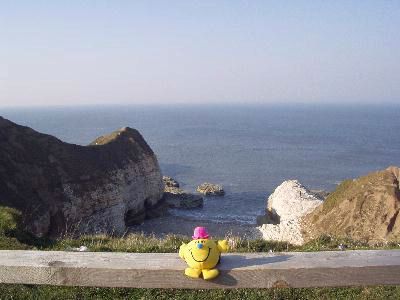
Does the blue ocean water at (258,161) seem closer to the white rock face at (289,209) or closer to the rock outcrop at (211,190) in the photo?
the rock outcrop at (211,190)

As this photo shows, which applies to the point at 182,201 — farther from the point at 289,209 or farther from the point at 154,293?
the point at 154,293

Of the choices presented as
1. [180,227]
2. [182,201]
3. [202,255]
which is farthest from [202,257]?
[182,201]

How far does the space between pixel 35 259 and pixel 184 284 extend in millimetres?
1733

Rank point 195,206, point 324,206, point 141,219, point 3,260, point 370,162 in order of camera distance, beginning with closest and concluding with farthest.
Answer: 1. point 3,260
2. point 324,206
3. point 141,219
4. point 195,206
5. point 370,162

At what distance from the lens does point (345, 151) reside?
111 metres

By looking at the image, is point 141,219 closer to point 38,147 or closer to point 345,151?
point 38,147

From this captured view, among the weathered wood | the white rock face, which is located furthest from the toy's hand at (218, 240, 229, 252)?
the white rock face

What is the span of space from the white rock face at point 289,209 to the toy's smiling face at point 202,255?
2791 cm

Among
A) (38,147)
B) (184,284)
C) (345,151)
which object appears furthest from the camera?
(345,151)

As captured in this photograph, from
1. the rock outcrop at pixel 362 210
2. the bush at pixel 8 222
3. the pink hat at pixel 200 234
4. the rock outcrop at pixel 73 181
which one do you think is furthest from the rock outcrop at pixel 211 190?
the pink hat at pixel 200 234

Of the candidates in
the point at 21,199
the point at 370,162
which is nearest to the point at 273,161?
the point at 370,162

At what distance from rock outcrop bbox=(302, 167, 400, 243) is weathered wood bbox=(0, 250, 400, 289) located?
26.2m

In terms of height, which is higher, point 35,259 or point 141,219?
point 35,259

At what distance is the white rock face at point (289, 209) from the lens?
35516mm
